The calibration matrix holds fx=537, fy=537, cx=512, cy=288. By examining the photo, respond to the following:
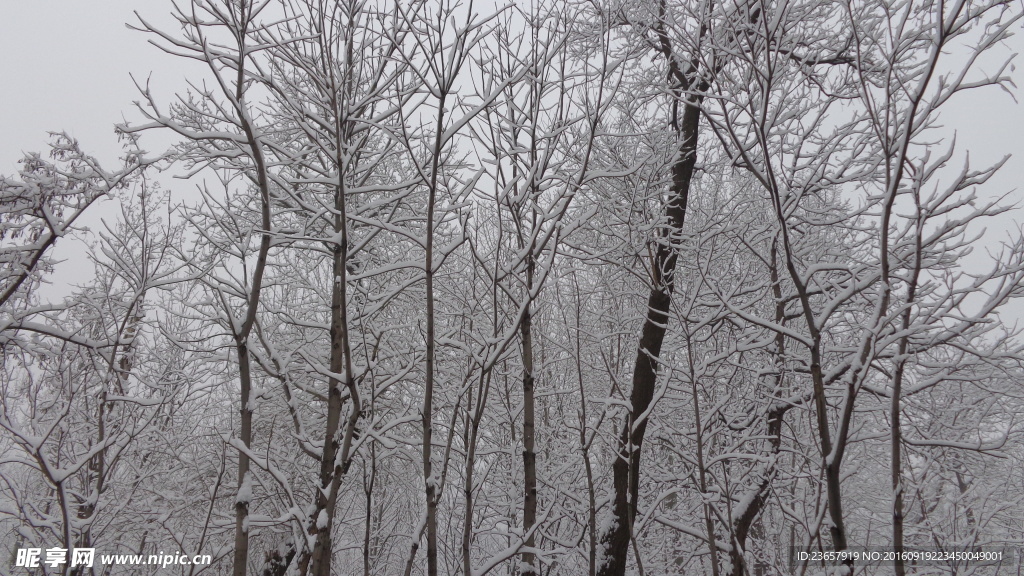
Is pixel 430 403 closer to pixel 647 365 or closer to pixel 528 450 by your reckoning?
pixel 528 450

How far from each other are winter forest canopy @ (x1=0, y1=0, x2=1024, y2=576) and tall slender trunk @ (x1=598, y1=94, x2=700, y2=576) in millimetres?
35

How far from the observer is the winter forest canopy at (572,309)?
6.59 ft

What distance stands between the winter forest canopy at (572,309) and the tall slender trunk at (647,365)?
3 cm

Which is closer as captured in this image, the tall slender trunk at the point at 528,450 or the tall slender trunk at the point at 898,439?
the tall slender trunk at the point at 898,439

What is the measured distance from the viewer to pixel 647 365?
5.26 metres

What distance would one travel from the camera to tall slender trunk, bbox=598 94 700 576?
4785mm

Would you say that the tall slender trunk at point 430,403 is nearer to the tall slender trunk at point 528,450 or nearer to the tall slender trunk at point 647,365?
the tall slender trunk at point 528,450

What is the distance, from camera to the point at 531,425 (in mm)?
4141

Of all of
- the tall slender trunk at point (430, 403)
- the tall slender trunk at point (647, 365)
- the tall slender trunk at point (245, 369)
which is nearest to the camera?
the tall slender trunk at point (245, 369)

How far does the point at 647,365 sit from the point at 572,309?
2.99 ft

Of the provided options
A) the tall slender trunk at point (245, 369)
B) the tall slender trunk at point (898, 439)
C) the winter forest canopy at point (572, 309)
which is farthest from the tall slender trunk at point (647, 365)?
the tall slender trunk at point (245, 369)

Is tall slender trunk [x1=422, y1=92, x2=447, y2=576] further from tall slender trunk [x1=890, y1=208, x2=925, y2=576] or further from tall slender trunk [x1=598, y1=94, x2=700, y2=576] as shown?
tall slender trunk [x1=598, y1=94, x2=700, y2=576]

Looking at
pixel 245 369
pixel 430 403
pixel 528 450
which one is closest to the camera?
pixel 245 369

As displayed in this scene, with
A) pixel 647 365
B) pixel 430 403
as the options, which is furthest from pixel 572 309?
pixel 430 403
